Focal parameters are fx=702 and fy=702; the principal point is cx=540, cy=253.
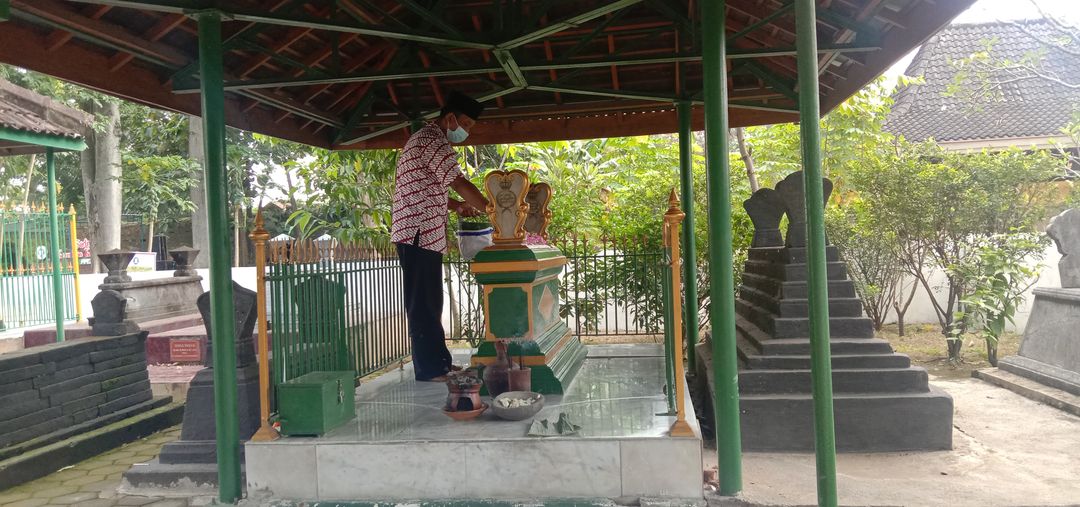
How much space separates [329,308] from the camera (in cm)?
525

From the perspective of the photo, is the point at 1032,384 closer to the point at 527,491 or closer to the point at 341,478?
the point at 527,491

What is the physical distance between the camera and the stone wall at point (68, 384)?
573 centimetres

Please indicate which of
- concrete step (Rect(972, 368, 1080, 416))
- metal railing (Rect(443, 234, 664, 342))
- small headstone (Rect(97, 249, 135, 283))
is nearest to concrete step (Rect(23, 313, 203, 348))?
small headstone (Rect(97, 249, 135, 283))

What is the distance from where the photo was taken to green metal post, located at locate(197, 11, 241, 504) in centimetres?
433

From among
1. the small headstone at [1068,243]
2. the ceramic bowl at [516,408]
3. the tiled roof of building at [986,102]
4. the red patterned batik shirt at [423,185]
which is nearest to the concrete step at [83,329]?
the red patterned batik shirt at [423,185]

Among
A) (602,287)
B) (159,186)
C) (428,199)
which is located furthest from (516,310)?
(159,186)

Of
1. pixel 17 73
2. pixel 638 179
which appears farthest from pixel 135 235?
pixel 638 179

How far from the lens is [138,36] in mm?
4746

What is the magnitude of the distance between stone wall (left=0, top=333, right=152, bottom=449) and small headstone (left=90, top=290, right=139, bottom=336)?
12 cm

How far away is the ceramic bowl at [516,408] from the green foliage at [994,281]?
7063 mm

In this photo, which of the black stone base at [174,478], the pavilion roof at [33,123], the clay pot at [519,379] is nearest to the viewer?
the black stone base at [174,478]

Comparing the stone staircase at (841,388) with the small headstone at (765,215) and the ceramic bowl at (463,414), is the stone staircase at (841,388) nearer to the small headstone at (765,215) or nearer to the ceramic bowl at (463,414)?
the small headstone at (765,215)

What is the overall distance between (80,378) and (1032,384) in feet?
31.5

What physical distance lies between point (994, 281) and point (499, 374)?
772 cm
